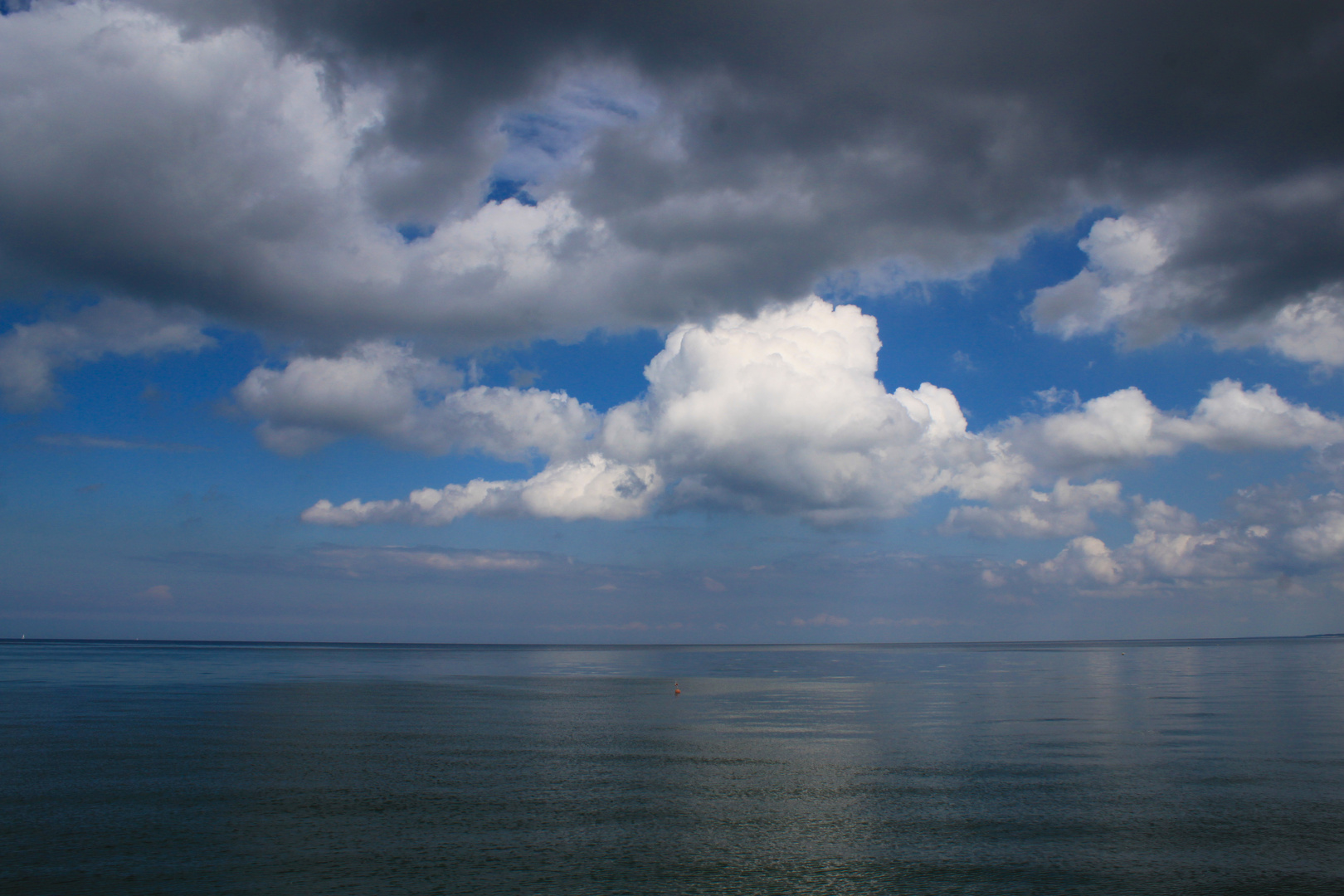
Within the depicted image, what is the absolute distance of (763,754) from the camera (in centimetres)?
3334

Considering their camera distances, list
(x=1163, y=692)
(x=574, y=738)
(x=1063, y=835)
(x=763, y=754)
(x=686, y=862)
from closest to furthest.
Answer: (x=686, y=862) → (x=1063, y=835) → (x=763, y=754) → (x=574, y=738) → (x=1163, y=692)

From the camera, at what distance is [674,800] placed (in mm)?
24953

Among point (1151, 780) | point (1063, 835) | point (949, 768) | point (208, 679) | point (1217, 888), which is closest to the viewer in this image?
point (1217, 888)

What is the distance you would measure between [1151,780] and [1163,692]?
141 ft

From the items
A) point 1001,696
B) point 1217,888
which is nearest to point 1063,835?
point 1217,888

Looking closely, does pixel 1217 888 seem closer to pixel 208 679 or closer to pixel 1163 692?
pixel 1163 692

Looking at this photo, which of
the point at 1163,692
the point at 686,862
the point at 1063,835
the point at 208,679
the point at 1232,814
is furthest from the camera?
the point at 208,679

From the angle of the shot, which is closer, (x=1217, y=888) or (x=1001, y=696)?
(x=1217, y=888)

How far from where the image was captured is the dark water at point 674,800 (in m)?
17.8

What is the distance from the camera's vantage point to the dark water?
701 inches

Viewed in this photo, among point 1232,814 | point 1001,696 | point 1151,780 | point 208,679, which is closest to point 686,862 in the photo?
point 1232,814

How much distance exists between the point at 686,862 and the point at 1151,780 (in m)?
17.7

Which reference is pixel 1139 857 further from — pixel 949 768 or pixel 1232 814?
pixel 949 768

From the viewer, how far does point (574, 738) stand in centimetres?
3884
